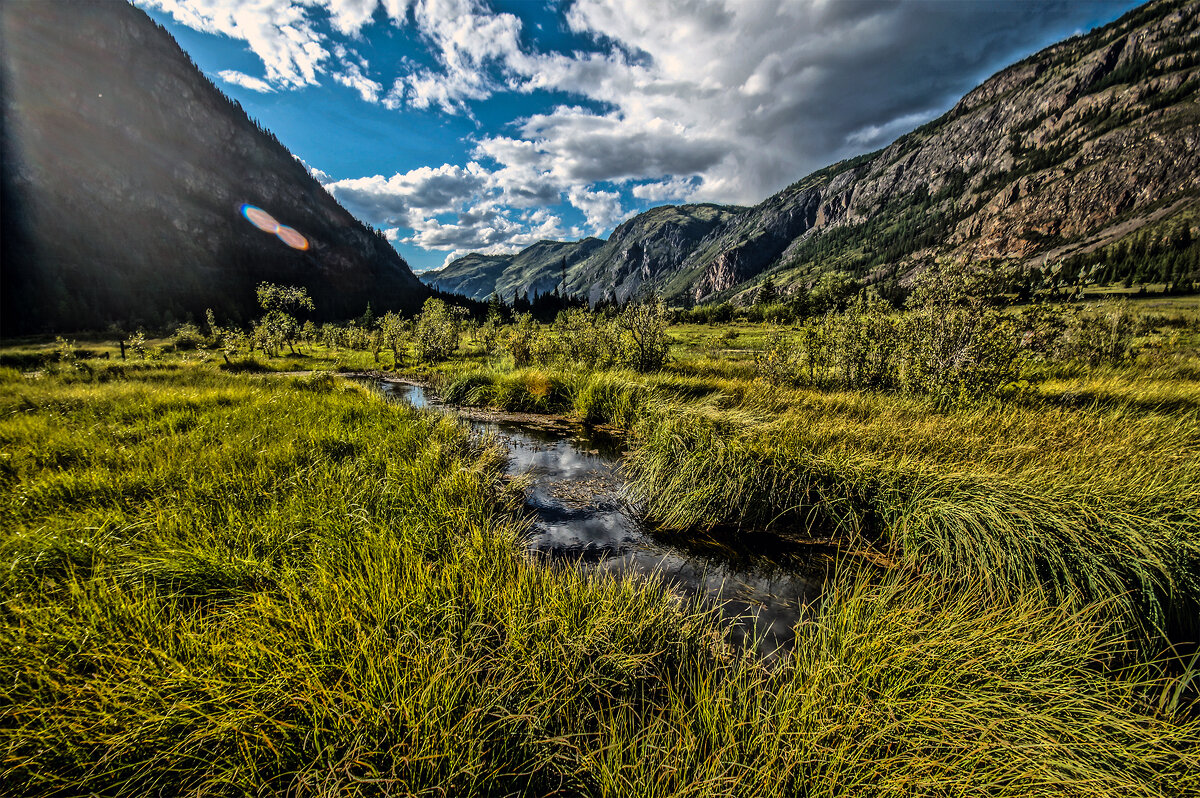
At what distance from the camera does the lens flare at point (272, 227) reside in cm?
16700

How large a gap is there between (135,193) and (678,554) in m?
223

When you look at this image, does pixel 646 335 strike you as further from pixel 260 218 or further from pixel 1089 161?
pixel 1089 161

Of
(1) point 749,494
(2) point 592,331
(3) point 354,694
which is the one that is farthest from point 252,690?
(2) point 592,331

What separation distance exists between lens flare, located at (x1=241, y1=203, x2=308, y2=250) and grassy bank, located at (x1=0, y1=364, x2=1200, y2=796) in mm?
218455

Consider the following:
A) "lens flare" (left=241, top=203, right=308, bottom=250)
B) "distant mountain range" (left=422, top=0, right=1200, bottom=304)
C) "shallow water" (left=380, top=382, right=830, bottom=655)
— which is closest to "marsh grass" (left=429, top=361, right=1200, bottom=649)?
"shallow water" (left=380, top=382, right=830, bottom=655)

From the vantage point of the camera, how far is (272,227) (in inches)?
6727

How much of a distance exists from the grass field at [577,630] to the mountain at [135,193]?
11670cm

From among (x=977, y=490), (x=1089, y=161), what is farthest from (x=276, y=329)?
(x=1089, y=161)

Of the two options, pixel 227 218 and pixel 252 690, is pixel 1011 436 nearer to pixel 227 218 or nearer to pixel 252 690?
pixel 252 690

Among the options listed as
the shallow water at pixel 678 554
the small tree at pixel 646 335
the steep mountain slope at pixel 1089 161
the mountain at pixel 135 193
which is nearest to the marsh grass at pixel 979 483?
the shallow water at pixel 678 554

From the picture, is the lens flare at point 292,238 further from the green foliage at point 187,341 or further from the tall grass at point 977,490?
the tall grass at point 977,490

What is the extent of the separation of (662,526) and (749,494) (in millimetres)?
1601

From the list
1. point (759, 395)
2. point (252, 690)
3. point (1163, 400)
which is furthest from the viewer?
point (759, 395)

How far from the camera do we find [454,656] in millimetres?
2900
